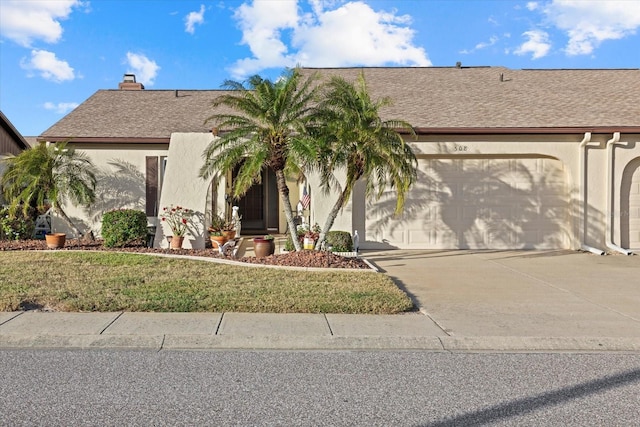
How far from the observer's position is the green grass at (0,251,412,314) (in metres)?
7.11

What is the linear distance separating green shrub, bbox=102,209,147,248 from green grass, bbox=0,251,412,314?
1.62m

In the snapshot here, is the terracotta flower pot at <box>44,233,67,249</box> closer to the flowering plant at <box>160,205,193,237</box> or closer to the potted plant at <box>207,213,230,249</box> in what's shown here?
the flowering plant at <box>160,205,193,237</box>

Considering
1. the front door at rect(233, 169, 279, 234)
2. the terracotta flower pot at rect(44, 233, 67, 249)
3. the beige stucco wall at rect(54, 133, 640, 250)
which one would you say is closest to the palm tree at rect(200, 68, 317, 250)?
the beige stucco wall at rect(54, 133, 640, 250)

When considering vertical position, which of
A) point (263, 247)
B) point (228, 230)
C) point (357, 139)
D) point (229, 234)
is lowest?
point (263, 247)

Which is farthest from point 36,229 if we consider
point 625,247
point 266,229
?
point 625,247

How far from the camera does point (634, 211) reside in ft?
47.9

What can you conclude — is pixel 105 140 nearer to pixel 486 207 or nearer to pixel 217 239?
pixel 217 239

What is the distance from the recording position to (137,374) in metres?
4.82

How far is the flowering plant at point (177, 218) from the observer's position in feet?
44.2

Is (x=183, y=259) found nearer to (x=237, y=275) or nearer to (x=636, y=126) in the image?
(x=237, y=275)

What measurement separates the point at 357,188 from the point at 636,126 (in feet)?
25.5

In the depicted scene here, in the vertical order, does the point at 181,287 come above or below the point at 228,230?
below

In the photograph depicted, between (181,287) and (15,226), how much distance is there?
28.4 ft

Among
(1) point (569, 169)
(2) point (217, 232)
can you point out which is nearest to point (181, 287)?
(2) point (217, 232)
